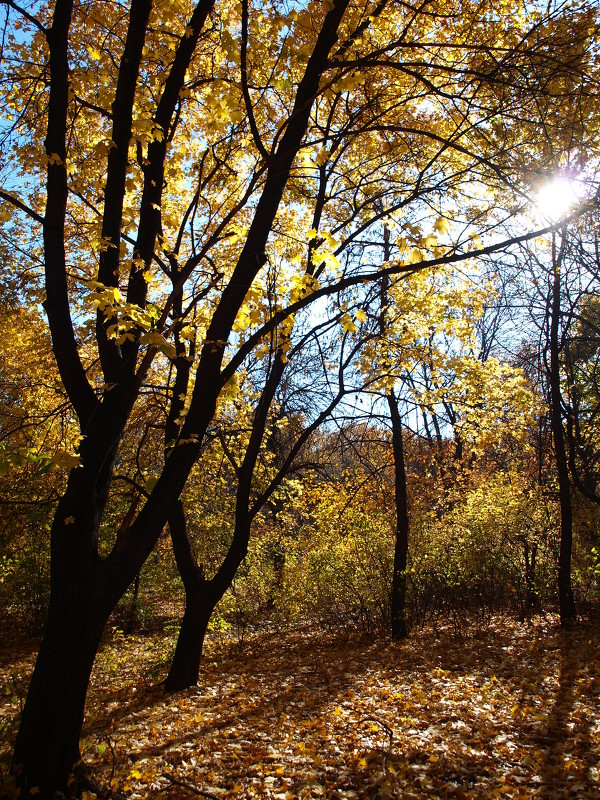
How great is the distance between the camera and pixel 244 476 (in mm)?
6059

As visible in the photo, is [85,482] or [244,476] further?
[244,476]

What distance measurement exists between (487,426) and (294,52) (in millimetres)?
6509

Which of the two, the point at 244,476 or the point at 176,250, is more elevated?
the point at 176,250

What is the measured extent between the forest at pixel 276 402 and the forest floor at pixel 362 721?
0.14 feet

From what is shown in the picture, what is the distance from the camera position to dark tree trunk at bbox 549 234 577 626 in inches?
336

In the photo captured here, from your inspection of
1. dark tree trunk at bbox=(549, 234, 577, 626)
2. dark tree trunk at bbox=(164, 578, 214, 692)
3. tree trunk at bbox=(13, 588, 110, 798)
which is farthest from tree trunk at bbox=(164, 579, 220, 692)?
dark tree trunk at bbox=(549, 234, 577, 626)

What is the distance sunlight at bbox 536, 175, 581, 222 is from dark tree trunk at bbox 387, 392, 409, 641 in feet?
17.3

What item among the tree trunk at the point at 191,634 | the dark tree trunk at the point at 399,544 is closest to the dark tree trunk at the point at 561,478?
the dark tree trunk at the point at 399,544

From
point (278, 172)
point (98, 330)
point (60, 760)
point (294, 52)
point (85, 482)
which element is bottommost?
point (60, 760)

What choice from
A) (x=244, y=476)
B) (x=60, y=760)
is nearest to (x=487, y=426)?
(x=244, y=476)

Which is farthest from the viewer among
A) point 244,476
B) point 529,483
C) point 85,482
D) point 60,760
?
point 529,483

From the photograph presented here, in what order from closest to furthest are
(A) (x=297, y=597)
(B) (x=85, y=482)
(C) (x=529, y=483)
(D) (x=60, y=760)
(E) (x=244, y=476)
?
(D) (x=60, y=760) < (B) (x=85, y=482) < (E) (x=244, y=476) < (A) (x=297, y=597) < (C) (x=529, y=483)

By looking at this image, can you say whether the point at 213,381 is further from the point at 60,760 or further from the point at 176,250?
the point at 176,250

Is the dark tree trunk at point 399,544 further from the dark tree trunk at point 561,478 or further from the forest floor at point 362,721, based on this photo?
the dark tree trunk at point 561,478
